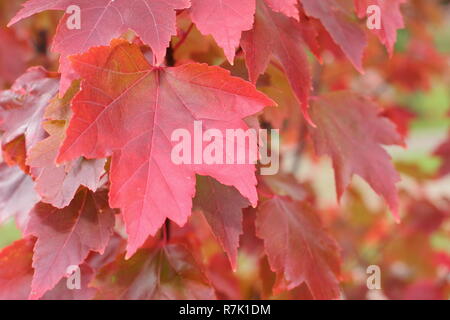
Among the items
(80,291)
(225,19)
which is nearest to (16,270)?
(80,291)

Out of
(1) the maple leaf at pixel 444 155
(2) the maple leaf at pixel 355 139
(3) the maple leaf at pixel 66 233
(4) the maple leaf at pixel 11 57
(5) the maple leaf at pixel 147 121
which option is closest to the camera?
(5) the maple leaf at pixel 147 121

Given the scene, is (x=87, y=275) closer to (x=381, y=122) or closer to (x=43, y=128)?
(x=43, y=128)

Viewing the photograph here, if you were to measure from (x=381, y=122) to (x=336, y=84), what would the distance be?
127cm

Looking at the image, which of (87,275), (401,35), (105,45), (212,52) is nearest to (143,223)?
(105,45)

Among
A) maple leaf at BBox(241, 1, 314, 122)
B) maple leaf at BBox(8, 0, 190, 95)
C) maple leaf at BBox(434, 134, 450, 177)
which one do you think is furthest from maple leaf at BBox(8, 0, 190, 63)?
maple leaf at BBox(434, 134, 450, 177)

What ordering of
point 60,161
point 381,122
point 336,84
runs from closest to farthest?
point 60,161, point 381,122, point 336,84

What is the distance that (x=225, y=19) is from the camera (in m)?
0.75

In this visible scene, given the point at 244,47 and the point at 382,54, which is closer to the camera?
the point at 244,47

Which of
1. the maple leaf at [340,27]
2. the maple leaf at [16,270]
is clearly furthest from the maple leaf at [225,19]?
the maple leaf at [16,270]

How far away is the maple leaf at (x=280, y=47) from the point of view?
83 cm

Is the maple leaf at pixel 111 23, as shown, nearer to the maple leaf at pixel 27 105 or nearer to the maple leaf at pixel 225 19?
the maple leaf at pixel 225 19

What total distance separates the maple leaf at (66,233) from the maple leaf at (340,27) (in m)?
0.44
